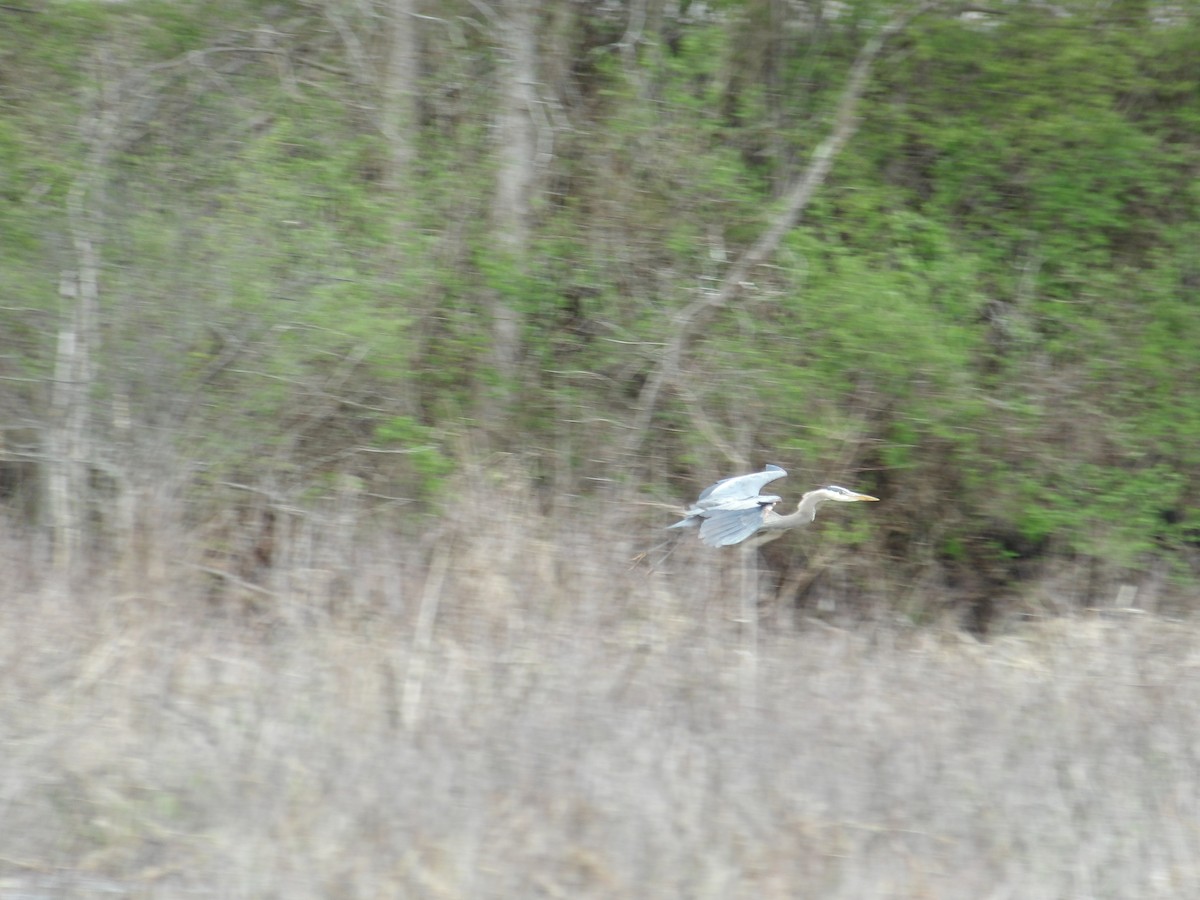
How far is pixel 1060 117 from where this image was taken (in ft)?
27.8

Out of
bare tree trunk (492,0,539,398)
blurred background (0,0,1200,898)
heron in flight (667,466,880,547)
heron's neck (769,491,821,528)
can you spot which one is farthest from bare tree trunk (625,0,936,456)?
heron's neck (769,491,821,528)

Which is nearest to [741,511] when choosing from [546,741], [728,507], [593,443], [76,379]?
[728,507]

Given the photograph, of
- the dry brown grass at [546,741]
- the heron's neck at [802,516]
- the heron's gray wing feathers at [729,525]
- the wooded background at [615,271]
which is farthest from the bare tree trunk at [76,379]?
the heron's neck at [802,516]

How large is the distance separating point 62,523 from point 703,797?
4235mm

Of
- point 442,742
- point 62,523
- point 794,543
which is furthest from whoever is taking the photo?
point 794,543

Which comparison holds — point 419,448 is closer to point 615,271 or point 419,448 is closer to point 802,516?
point 615,271

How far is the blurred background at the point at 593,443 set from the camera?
179 inches

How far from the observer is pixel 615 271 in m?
8.39

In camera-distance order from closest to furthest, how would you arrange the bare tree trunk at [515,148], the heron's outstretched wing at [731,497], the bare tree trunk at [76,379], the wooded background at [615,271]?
the heron's outstretched wing at [731,497] < the bare tree trunk at [76,379] < the wooded background at [615,271] < the bare tree trunk at [515,148]

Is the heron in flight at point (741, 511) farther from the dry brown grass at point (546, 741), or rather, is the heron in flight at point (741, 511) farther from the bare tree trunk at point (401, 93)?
the bare tree trunk at point (401, 93)

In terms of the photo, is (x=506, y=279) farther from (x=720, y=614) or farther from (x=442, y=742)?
(x=442, y=742)

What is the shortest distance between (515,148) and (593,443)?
213cm

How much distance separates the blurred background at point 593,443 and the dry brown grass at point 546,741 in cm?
2

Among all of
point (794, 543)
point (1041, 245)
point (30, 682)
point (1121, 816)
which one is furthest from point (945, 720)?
point (1041, 245)
